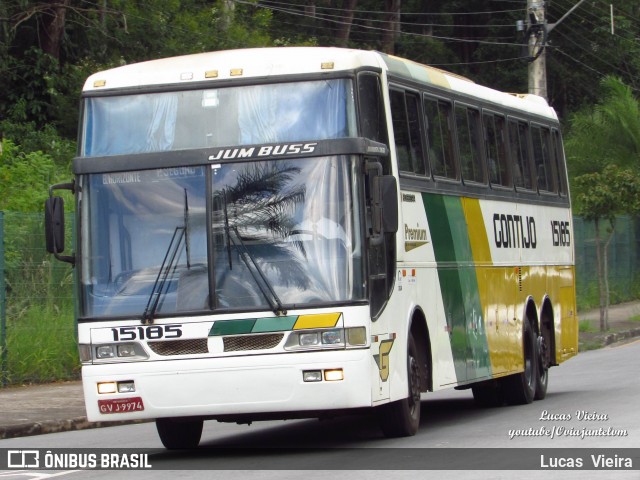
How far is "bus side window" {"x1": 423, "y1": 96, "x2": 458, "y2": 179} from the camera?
46.0 feet

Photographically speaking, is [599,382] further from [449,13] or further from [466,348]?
[449,13]

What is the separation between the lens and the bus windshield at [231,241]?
1135 cm

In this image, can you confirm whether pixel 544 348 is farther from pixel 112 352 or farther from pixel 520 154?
pixel 112 352

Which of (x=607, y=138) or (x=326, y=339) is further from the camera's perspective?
(x=607, y=138)

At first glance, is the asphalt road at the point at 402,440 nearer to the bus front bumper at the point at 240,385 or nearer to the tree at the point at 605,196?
the bus front bumper at the point at 240,385

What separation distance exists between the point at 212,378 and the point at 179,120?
225 cm

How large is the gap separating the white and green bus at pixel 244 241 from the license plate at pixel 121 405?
11 millimetres

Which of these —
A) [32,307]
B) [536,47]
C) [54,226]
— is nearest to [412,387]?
[54,226]

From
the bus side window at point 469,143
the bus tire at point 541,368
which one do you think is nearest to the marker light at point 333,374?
the bus side window at point 469,143

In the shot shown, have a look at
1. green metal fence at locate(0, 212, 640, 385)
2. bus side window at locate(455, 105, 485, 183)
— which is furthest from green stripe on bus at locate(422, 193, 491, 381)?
green metal fence at locate(0, 212, 640, 385)

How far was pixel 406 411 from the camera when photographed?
12.6m

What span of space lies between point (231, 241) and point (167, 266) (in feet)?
1.86

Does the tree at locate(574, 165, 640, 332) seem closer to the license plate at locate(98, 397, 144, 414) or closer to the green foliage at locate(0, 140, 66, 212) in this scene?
the green foliage at locate(0, 140, 66, 212)

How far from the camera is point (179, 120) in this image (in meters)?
11.9
